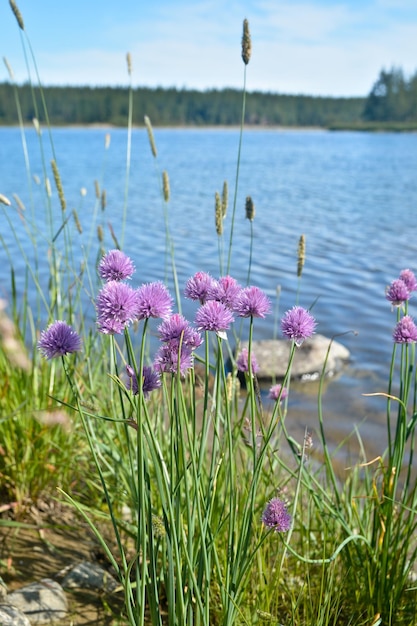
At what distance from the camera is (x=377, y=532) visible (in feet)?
6.39

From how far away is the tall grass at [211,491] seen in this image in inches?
51.6

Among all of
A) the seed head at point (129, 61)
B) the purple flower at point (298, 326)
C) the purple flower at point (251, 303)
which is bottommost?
the purple flower at point (298, 326)

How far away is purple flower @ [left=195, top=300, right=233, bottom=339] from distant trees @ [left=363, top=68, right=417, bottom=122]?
106529 millimetres

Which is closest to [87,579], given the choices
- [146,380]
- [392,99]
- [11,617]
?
[11,617]

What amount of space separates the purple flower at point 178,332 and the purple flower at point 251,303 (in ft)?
0.38

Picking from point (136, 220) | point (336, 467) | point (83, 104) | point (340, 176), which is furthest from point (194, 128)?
point (336, 467)

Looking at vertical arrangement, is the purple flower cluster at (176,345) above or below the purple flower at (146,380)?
above

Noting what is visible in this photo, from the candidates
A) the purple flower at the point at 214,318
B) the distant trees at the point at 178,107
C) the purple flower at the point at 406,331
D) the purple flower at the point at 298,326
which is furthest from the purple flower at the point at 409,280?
the distant trees at the point at 178,107

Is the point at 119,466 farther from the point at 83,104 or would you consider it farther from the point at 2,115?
the point at 83,104

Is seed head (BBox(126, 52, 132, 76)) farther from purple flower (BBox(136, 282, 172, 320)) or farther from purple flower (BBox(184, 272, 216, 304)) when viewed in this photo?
purple flower (BBox(136, 282, 172, 320))

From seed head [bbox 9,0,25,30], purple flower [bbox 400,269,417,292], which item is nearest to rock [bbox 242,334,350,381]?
seed head [bbox 9,0,25,30]

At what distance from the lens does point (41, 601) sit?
213 cm

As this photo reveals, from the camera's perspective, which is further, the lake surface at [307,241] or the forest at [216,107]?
the forest at [216,107]

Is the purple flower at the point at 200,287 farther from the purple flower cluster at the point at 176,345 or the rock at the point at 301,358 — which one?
the rock at the point at 301,358
